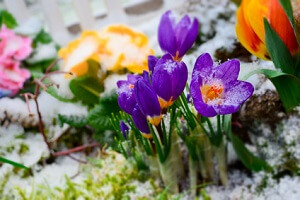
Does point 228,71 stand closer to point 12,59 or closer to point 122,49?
point 122,49

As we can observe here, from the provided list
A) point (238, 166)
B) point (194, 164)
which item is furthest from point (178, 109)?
point (238, 166)

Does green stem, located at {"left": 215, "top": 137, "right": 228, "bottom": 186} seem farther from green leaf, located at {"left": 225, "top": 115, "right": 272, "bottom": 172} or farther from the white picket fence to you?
the white picket fence

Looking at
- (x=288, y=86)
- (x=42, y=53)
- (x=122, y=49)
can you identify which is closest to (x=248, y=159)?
(x=288, y=86)

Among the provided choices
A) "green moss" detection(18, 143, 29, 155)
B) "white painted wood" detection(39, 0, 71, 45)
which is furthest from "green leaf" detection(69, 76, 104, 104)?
"white painted wood" detection(39, 0, 71, 45)

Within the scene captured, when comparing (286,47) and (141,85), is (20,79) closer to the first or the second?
(141,85)

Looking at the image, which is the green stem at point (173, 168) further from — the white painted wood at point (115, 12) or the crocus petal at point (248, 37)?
the white painted wood at point (115, 12)
